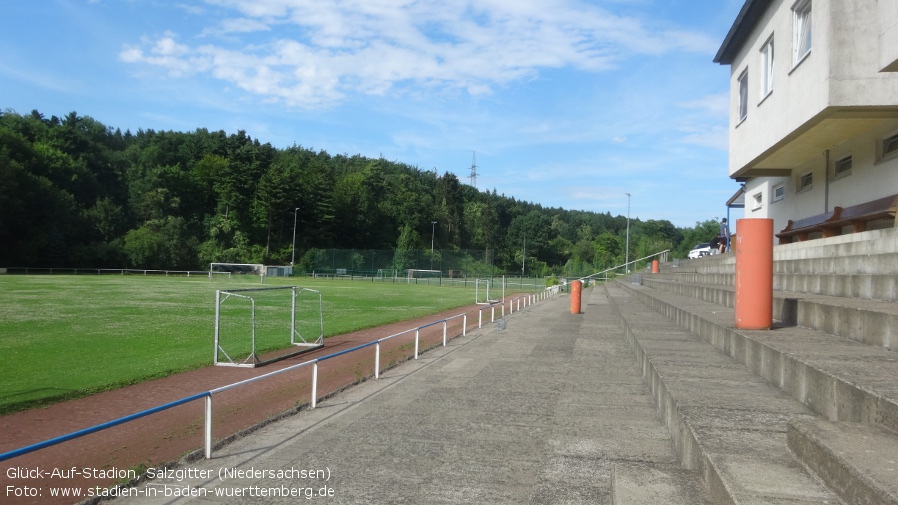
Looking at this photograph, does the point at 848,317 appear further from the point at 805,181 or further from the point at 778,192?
the point at 778,192

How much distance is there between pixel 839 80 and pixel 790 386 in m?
7.01

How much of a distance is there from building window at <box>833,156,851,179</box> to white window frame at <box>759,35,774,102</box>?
2.01 m

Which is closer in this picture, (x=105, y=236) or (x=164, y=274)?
(x=164, y=274)

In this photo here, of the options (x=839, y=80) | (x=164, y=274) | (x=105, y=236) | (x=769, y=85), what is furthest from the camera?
(x=105, y=236)

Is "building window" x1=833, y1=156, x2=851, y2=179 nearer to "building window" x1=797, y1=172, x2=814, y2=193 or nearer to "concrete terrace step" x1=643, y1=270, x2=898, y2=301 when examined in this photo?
"building window" x1=797, y1=172, x2=814, y2=193

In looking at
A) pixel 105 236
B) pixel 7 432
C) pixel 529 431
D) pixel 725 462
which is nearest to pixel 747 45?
pixel 529 431

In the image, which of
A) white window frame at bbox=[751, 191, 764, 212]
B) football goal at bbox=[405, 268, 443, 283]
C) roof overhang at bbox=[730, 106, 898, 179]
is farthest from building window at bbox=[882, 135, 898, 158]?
football goal at bbox=[405, 268, 443, 283]

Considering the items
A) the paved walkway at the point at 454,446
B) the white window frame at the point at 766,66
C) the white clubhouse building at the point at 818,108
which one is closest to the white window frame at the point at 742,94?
the white clubhouse building at the point at 818,108

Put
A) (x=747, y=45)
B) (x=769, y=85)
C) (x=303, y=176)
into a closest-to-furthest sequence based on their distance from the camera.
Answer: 1. (x=769, y=85)
2. (x=747, y=45)
3. (x=303, y=176)

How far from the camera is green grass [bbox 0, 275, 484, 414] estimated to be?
1121 cm

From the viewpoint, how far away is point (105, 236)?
75062 mm

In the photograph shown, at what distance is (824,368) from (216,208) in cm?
9888

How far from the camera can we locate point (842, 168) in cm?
1295

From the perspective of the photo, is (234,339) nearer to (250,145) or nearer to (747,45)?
(747,45)
